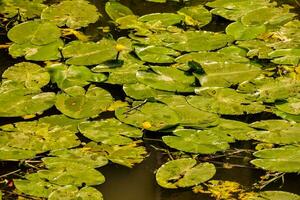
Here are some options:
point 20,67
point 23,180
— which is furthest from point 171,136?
point 20,67

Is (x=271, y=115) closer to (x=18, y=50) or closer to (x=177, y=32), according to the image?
(x=177, y=32)

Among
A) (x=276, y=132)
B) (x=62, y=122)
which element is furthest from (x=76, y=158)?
(x=276, y=132)

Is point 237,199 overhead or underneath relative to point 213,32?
underneath

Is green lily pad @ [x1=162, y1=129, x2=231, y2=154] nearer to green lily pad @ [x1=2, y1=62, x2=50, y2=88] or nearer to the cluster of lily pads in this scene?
the cluster of lily pads

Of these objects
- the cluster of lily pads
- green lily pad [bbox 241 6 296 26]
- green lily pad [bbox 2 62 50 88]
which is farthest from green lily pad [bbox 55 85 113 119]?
green lily pad [bbox 241 6 296 26]

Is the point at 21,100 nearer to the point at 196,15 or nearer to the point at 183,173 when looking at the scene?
the point at 183,173

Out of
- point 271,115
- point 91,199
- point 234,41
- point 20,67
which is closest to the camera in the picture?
point 91,199

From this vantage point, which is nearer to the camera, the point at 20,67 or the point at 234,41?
the point at 20,67
